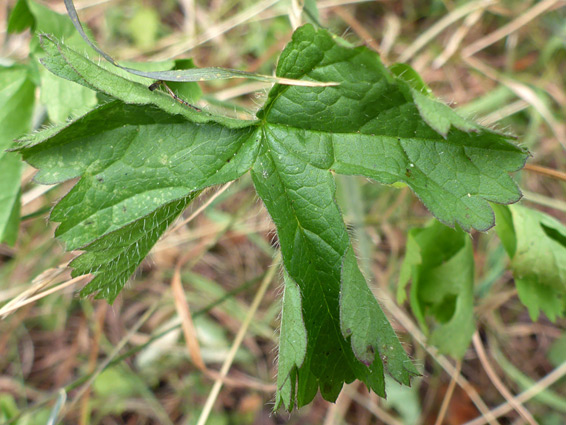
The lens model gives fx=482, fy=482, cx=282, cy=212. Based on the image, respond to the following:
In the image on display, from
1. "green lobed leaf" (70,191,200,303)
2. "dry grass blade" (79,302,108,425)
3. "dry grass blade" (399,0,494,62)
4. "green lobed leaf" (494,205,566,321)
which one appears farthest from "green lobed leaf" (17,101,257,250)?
"dry grass blade" (399,0,494,62)

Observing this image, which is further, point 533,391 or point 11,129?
Answer: point 533,391

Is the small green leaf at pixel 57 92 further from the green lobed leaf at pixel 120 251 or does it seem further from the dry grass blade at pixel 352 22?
the dry grass blade at pixel 352 22

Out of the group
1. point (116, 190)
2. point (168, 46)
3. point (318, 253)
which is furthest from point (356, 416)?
point (168, 46)

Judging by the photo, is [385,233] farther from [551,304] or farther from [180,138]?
[180,138]

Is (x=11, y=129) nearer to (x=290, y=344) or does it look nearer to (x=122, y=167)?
(x=122, y=167)

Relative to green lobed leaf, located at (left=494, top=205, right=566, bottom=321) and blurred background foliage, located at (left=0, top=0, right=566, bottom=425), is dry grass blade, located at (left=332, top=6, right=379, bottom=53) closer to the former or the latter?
blurred background foliage, located at (left=0, top=0, right=566, bottom=425)

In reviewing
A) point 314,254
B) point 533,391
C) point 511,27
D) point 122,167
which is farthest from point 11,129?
point 511,27
